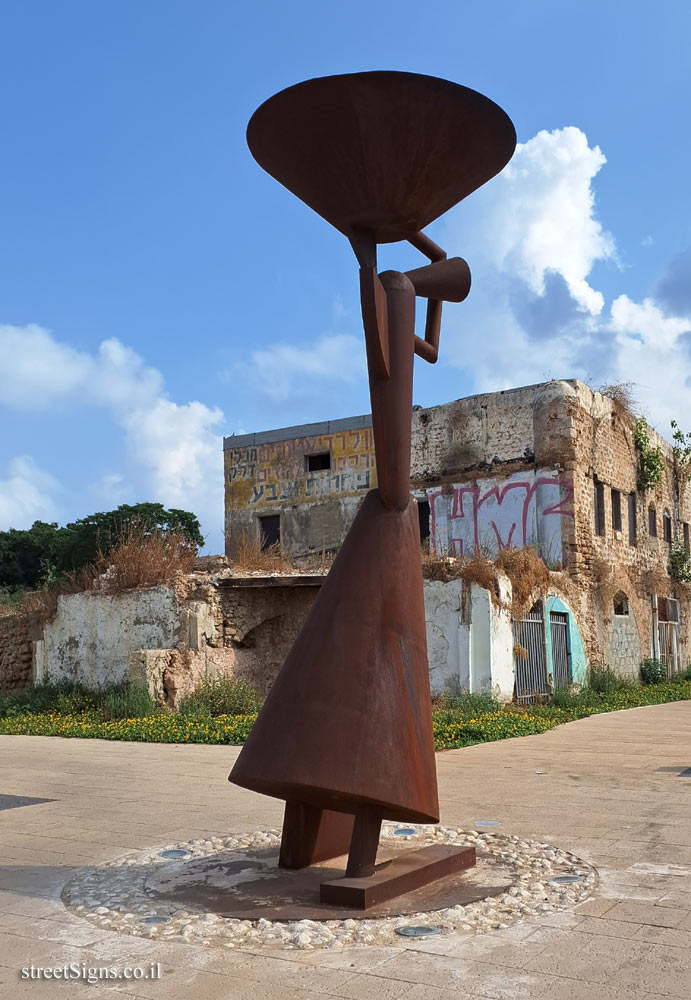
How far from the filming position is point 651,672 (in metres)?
19.9

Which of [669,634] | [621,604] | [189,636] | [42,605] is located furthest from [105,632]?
[669,634]

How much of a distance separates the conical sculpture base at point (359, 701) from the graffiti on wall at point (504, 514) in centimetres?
1303

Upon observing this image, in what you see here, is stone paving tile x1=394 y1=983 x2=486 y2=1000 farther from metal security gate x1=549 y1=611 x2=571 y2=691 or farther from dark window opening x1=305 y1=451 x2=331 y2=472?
dark window opening x1=305 y1=451 x2=331 y2=472

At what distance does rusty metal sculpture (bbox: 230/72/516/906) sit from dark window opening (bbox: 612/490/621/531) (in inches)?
618

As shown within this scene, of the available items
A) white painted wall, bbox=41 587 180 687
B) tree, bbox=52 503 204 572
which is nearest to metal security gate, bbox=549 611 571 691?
white painted wall, bbox=41 587 180 687

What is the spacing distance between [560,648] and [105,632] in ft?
25.7

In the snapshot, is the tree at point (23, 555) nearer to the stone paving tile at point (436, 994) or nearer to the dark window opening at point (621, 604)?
the dark window opening at point (621, 604)

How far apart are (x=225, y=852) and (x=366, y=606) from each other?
177 centimetres

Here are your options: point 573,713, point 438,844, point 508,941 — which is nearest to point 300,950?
point 508,941

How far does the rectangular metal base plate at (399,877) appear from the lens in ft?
12.4

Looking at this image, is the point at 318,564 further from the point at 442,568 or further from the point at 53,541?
the point at 53,541

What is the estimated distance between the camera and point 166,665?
44.1ft

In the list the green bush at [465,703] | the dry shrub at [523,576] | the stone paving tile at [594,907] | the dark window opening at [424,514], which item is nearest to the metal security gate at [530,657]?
the dry shrub at [523,576]

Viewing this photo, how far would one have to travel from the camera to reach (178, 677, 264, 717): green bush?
12859mm
